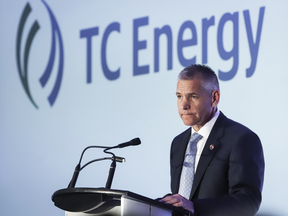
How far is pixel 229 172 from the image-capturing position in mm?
2143

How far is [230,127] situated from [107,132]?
1736 millimetres

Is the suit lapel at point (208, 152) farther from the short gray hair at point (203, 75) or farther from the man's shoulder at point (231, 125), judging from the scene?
the short gray hair at point (203, 75)

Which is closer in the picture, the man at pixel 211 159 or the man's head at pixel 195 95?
the man at pixel 211 159

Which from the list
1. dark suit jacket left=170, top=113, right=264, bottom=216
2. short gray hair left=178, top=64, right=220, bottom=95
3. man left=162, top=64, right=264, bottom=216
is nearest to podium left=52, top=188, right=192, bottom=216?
man left=162, top=64, right=264, bottom=216

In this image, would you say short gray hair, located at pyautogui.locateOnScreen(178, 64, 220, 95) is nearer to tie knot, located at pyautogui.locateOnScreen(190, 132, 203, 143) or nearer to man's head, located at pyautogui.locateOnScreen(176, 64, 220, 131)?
man's head, located at pyautogui.locateOnScreen(176, 64, 220, 131)

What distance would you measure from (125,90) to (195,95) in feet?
5.03

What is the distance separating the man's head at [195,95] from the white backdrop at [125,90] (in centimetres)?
82

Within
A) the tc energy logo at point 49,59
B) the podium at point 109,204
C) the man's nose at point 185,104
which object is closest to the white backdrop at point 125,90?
the tc energy logo at point 49,59

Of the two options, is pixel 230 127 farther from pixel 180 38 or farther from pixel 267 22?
pixel 180 38

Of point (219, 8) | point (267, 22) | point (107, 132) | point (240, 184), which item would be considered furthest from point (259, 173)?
point (107, 132)

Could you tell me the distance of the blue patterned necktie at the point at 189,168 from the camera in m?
2.28

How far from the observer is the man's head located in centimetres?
236

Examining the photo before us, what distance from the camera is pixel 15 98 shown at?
4555mm

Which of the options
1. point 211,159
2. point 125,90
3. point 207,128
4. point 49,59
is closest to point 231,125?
point 207,128
